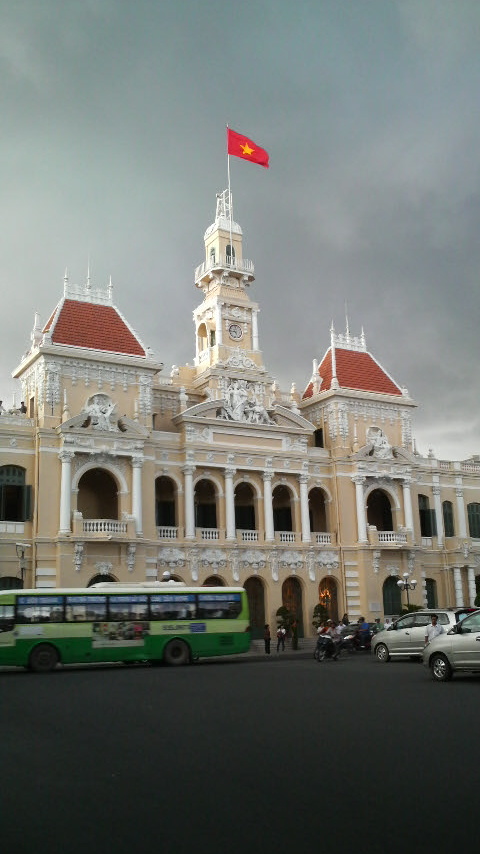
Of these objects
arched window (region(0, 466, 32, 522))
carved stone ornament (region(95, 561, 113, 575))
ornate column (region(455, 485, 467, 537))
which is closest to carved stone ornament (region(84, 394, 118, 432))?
arched window (region(0, 466, 32, 522))

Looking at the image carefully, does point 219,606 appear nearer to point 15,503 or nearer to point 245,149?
point 15,503

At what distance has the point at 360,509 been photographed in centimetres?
4719

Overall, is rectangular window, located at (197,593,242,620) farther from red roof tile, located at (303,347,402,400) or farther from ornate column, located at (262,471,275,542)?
red roof tile, located at (303,347,402,400)

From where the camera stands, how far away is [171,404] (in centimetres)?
4553

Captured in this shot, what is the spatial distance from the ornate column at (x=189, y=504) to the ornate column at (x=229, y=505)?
193 cm

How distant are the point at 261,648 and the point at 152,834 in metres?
33.2

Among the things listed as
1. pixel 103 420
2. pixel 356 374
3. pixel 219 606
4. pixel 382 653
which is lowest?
pixel 382 653

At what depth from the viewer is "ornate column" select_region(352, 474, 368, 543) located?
46719 millimetres

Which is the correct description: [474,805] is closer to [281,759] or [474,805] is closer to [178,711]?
[281,759]

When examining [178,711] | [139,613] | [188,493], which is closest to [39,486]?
[188,493]

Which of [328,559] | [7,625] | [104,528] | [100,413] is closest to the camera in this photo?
[7,625]

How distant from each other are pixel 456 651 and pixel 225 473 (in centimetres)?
2557

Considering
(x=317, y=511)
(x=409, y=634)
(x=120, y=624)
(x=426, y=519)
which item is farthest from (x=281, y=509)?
(x=409, y=634)

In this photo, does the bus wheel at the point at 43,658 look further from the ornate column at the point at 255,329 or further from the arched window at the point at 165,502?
the ornate column at the point at 255,329
